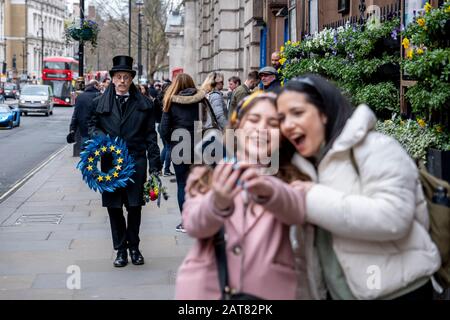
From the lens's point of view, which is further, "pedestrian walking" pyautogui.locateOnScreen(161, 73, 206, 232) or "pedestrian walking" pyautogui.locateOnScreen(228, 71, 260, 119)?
"pedestrian walking" pyautogui.locateOnScreen(228, 71, 260, 119)

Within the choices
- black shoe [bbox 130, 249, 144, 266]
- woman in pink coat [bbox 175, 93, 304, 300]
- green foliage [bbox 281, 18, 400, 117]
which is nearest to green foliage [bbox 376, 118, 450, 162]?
green foliage [bbox 281, 18, 400, 117]

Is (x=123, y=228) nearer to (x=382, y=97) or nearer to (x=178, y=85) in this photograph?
(x=178, y=85)

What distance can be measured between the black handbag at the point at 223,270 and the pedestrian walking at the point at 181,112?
6.57 metres

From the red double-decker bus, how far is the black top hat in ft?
205

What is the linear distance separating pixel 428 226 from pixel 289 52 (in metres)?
10.3

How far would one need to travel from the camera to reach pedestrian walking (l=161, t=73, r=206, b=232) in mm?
9383

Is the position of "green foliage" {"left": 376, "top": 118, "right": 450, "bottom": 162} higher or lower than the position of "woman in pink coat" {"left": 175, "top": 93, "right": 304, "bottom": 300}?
higher

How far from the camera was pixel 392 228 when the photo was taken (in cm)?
279

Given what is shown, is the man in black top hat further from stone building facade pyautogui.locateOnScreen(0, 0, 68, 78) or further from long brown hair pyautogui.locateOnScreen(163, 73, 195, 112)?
stone building facade pyautogui.locateOnScreen(0, 0, 68, 78)

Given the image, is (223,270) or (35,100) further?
(35,100)

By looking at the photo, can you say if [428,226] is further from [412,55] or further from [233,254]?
[412,55]

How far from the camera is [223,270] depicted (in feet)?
9.14

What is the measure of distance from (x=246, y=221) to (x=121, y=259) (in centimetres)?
513

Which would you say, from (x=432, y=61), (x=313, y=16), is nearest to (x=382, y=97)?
(x=432, y=61)
